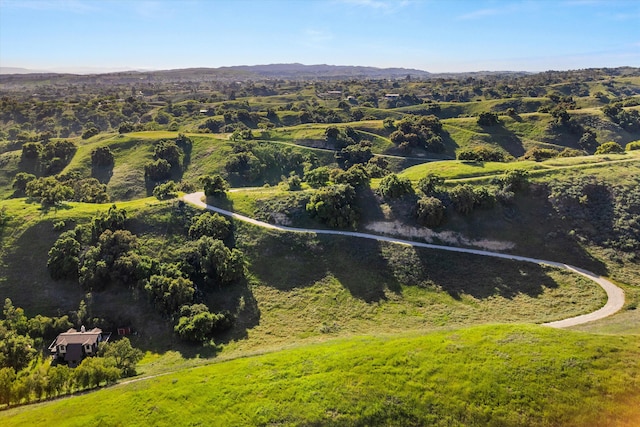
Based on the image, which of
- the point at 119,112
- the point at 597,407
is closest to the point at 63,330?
the point at 597,407

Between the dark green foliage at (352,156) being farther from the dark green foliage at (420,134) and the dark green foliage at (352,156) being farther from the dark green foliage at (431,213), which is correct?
the dark green foliage at (431,213)

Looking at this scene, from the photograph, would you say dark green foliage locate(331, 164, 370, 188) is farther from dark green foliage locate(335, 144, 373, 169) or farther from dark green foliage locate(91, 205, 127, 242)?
dark green foliage locate(91, 205, 127, 242)

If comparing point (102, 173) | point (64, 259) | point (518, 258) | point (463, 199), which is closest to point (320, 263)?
point (463, 199)

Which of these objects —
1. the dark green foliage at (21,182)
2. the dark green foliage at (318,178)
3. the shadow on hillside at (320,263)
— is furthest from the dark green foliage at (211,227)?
the dark green foliage at (21,182)

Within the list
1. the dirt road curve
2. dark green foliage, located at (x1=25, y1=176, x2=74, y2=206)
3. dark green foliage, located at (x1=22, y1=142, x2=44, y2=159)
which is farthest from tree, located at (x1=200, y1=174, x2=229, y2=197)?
dark green foliage, located at (x1=22, y1=142, x2=44, y2=159)

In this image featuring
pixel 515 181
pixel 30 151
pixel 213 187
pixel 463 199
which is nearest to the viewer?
pixel 463 199

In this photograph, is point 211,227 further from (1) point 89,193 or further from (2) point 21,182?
(2) point 21,182
